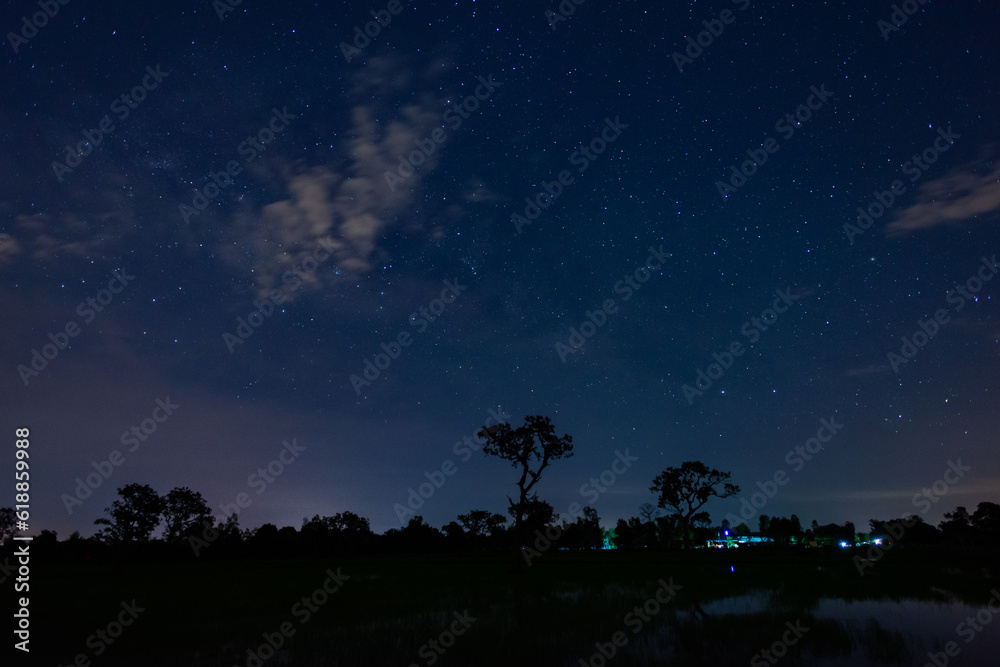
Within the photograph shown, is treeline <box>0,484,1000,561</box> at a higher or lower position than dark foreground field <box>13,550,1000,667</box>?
higher

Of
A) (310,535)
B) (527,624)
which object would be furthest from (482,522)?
(527,624)

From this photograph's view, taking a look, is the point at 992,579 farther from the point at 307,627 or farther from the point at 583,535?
the point at 583,535

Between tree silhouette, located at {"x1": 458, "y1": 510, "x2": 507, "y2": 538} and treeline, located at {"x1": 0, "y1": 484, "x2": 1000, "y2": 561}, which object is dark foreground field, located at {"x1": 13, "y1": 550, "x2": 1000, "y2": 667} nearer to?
treeline, located at {"x1": 0, "y1": 484, "x2": 1000, "y2": 561}

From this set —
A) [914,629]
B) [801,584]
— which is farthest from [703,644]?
[801,584]

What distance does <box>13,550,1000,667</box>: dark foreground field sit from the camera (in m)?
14.0

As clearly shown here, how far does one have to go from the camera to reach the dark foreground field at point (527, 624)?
14.0 meters

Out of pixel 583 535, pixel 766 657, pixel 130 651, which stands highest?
pixel 583 535

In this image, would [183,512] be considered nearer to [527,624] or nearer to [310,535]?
[310,535]

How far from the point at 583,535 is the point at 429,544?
1982 inches

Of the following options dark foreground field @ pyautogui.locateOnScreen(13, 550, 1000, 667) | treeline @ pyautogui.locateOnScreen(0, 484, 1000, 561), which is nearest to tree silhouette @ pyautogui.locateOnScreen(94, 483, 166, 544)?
treeline @ pyautogui.locateOnScreen(0, 484, 1000, 561)

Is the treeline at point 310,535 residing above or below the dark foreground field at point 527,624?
above

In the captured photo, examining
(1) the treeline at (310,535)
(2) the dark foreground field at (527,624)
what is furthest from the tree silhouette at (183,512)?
(2) the dark foreground field at (527,624)

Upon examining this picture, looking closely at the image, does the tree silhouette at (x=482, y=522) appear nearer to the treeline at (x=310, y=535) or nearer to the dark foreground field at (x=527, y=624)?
the treeline at (x=310, y=535)

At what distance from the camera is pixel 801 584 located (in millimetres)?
31281
